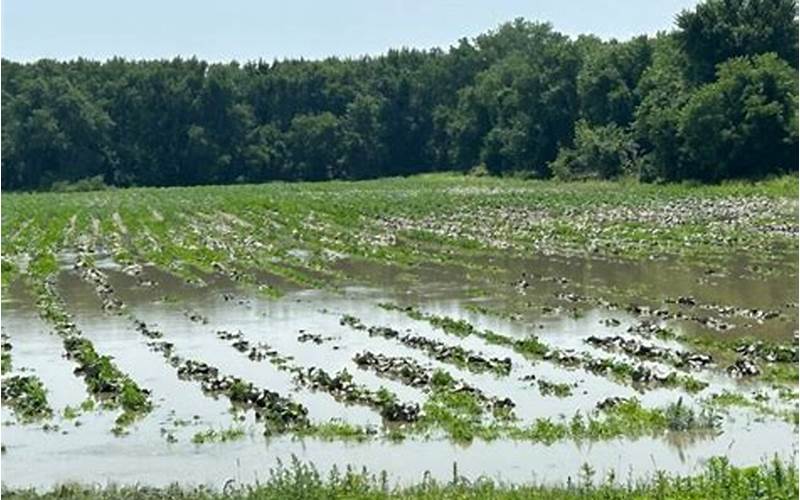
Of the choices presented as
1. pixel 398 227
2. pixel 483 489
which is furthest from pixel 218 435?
pixel 398 227

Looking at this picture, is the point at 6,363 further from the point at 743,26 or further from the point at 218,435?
the point at 743,26

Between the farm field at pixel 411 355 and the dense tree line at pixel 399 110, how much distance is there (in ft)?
106

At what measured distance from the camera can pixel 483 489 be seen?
10.8m

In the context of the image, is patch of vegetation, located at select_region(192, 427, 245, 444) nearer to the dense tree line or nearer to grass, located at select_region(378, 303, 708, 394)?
grass, located at select_region(378, 303, 708, 394)

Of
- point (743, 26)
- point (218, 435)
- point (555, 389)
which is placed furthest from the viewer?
point (743, 26)

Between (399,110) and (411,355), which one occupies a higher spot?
(399,110)

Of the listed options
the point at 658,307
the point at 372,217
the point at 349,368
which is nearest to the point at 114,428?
the point at 349,368

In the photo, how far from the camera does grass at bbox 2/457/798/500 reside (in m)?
9.88

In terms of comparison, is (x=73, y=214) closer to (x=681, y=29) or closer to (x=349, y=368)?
(x=681, y=29)

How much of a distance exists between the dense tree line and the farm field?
106 feet

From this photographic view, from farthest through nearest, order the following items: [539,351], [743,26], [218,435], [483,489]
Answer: [743,26]
[539,351]
[218,435]
[483,489]

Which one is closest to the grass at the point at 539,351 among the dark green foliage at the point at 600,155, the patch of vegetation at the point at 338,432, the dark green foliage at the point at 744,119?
the patch of vegetation at the point at 338,432

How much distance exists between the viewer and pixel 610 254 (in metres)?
34.8

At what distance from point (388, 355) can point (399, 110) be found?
11194cm
